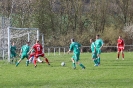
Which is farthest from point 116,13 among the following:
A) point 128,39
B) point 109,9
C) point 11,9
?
point 11,9

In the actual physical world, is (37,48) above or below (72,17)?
below

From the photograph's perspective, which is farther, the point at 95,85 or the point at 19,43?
the point at 19,43

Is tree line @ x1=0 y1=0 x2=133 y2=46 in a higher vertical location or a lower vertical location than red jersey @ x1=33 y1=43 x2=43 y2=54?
higher

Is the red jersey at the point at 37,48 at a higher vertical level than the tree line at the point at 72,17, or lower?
lower

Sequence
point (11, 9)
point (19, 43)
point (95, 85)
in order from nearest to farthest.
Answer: point (95, 85) → point (19, 43) → point (11, 9)

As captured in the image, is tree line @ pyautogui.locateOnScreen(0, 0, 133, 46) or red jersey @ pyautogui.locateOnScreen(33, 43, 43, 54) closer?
red jersey @ pyautogui.locateOnScreen(33, 43, 43, 54)

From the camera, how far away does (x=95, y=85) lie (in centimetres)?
1473

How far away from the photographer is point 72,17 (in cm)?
6850

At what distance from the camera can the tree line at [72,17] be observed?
214ft

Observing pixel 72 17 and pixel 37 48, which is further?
pixel 72 17

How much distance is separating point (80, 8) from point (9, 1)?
11413mm

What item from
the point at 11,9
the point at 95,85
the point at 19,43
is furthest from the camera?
the point at 11,9

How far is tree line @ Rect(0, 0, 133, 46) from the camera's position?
6538cm

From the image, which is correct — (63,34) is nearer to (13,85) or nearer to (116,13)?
(116,13)
